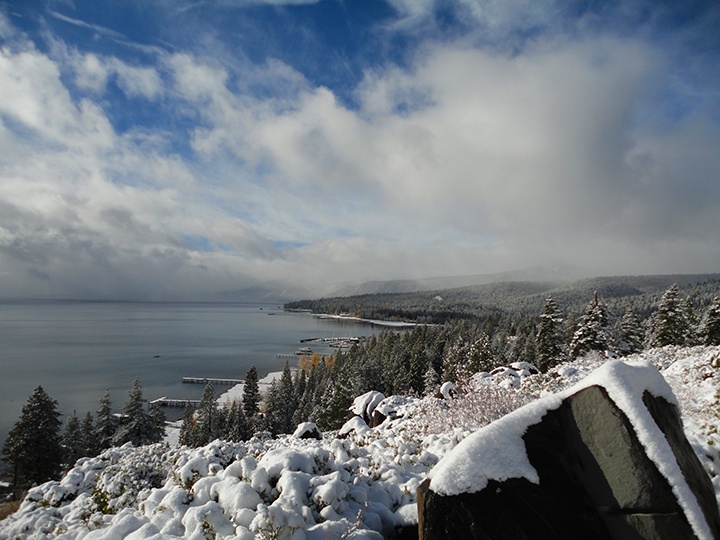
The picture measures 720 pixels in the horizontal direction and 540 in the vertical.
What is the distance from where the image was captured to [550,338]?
33.3 m

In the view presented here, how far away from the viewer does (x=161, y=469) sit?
7.98 m

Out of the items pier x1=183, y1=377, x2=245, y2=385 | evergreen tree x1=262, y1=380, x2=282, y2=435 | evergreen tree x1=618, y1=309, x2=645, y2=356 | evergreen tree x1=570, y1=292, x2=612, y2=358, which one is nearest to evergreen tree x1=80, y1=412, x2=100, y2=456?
evergreen tree x1=262, y1=380, x2=282, y2=435

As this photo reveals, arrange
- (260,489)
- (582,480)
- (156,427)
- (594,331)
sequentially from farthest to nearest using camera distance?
(594,331)
(156,427)
(260,489)
(582,480)

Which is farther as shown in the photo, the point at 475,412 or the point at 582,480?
the point at 475,412

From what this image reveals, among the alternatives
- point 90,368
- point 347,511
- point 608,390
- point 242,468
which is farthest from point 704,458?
point 90,368

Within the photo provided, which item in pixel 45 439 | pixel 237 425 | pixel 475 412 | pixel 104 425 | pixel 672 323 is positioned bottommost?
pixel 237 425

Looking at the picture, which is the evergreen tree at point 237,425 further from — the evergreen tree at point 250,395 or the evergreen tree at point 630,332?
the evergreen tree at point 630,332

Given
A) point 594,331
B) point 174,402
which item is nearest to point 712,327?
point 594,331

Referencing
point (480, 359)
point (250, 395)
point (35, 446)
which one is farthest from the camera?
point (250, 395)

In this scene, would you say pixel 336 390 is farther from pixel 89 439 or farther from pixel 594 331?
pixel 594 331

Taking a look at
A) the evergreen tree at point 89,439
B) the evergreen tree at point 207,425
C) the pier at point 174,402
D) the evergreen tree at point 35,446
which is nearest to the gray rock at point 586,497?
the evergreen tree at point 35,446

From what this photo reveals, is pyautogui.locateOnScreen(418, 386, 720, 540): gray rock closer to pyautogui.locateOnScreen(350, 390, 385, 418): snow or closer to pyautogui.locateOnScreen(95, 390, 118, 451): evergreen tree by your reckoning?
pyautogui.locateOnScreen(350, 390, 385, 418): snow

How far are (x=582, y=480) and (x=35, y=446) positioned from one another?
110 feet

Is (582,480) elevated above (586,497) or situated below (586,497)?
above
